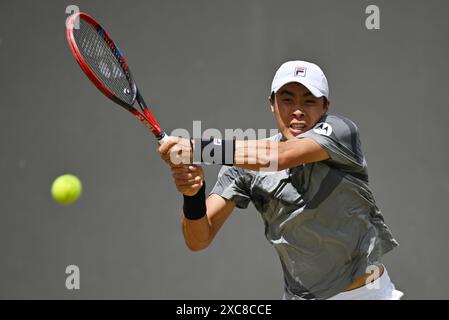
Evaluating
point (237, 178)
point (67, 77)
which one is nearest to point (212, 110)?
point (67, 77)

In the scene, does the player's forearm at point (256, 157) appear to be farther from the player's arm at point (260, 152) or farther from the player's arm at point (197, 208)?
the player's arm at point (197, 208)

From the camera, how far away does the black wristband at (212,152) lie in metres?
2.21

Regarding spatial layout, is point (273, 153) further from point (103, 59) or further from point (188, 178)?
point (103, 59)

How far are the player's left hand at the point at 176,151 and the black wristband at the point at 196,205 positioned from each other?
0.22m

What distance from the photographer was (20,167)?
4.23 metres

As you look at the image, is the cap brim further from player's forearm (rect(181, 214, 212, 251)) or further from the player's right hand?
player's forearm (rect(181, 214, 212, 251))

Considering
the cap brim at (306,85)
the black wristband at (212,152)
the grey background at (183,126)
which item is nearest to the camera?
the black wristband at (212,152)

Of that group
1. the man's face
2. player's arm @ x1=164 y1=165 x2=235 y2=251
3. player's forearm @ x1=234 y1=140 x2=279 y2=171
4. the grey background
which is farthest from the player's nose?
the grey background

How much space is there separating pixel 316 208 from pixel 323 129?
286 mm

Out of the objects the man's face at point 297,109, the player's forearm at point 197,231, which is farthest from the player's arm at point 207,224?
the man's face at point 297,109

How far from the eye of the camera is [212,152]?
2.21m

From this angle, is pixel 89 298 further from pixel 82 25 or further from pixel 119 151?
pixel 82 25

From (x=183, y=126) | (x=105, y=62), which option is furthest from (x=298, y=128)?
(x=183, y=126)

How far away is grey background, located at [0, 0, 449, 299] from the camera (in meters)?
3.94
